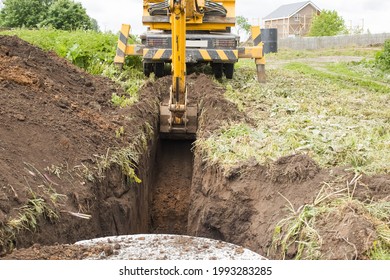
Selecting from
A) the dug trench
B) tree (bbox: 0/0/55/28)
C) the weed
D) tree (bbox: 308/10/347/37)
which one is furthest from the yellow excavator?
tree (bbox: 308/10/347/37)

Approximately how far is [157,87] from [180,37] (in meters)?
2.90

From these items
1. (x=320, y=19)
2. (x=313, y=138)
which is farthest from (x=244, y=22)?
(x=313, y=138)

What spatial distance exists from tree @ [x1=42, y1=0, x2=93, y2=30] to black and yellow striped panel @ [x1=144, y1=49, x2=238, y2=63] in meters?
17.8

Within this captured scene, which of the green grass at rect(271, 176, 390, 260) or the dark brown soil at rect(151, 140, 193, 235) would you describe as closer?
the green grass at rect(271, 176, 390, 260)

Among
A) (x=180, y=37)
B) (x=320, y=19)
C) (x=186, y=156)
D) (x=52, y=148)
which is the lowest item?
(x=186, y=156)

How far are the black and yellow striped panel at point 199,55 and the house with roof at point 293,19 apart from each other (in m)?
Result: 54.1

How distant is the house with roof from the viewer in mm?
67375

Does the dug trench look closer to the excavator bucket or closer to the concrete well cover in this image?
the excavator bucket

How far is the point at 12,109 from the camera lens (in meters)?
7.20

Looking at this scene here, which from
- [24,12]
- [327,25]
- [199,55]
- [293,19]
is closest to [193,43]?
[199,55]

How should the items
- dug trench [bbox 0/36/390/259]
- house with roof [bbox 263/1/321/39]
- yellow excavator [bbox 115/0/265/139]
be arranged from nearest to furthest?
dug trench [bbox 0/36/390/259] → yellow excavator [bbox 115/0/265/139] → house with roof [bbox 263/1/321/39]

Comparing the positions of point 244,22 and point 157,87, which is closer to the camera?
point 157,87

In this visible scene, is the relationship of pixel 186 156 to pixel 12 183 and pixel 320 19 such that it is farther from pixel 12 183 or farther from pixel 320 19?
pixel 320 19

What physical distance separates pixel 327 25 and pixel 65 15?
34.2 m
